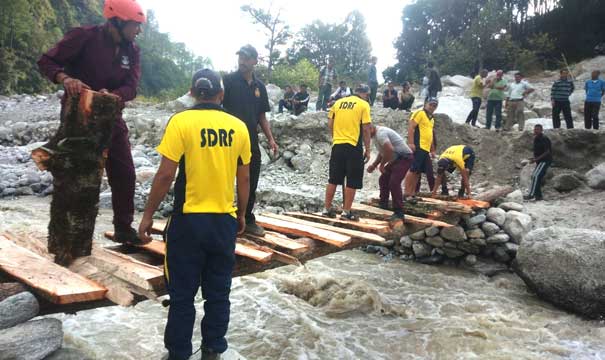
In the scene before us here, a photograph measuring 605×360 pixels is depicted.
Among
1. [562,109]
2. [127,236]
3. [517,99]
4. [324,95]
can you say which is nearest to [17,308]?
[127,236]

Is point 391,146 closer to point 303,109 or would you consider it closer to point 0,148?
point 303,109

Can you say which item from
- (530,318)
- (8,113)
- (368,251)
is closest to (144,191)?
(368,251)

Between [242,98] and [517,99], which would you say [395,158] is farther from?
[517,99]

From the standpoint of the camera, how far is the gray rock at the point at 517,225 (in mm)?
7590

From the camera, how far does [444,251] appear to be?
802cm

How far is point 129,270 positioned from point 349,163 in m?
2.91

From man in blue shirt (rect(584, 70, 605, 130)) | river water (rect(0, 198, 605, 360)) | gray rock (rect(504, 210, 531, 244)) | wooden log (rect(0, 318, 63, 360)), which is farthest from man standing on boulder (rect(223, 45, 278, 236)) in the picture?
man in blue shirt (rect(584, 70, 605, 130))

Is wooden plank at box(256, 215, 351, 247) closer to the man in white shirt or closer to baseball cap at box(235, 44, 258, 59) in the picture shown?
baseball cap at box(235, 44, 258, 59)

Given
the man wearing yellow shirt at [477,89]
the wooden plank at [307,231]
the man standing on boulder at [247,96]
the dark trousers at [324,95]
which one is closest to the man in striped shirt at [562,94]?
the man wearing yellow shirt at [477,89]

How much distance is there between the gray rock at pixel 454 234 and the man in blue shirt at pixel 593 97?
5.86 meters

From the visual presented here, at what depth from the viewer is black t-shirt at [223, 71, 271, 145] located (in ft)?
12.4

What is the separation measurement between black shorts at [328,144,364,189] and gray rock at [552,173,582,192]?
6.74m

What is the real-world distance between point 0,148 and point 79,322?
392 inches

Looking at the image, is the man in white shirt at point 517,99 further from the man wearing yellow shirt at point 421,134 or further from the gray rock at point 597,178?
the man wearing yellow shirt at point 421,134
